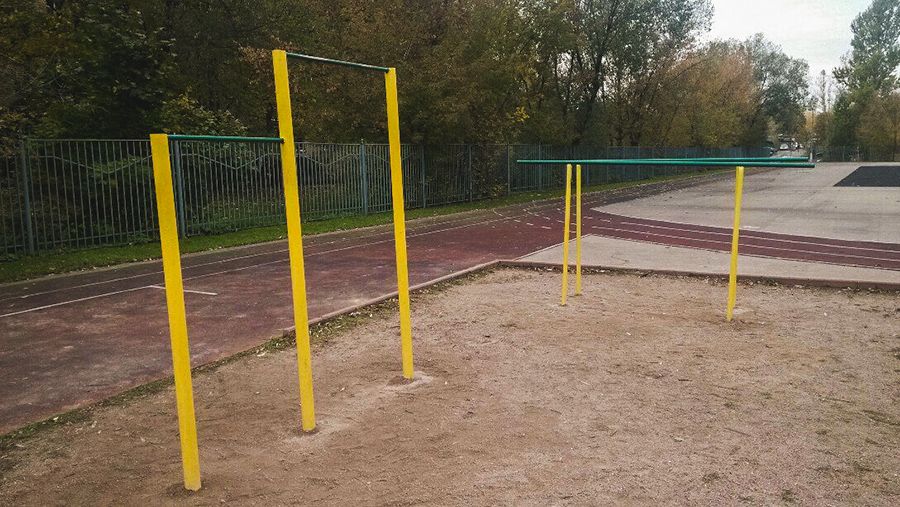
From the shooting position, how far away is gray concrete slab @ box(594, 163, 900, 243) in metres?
14.0

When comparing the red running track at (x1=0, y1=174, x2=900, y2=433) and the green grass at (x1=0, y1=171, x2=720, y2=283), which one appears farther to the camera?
the green grass at (x1=0, y1=171, x2=720, y2=283)

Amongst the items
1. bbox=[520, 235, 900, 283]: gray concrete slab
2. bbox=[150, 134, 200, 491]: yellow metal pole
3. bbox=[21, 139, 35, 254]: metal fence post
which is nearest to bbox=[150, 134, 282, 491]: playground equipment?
bbox=[150, 134, 200, 491]: yellow metal pole

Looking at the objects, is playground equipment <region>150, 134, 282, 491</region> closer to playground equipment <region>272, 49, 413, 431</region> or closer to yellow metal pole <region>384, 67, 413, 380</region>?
Result: playground equipment <region>272, 49, 413, 431</region>

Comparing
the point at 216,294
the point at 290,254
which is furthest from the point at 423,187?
the point at 290,254

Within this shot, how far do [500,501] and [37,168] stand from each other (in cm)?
1157

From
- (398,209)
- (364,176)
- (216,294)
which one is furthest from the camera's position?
(364,176)

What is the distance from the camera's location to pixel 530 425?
12.9 ft

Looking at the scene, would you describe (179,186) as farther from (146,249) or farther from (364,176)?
(364,176)

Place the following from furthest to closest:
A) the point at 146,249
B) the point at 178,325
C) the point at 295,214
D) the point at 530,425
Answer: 1. the point at 146,249
2. the point at 530,425
3. the point at 295,214
4. the point at 178,325

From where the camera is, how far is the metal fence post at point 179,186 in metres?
13.3

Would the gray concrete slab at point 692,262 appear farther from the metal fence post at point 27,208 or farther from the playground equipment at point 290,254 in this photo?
the metal fence post at point 27,208

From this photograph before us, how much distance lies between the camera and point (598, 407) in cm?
419

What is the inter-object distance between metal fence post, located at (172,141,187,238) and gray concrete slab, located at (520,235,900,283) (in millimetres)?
7513

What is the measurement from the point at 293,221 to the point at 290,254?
0.21 metres
